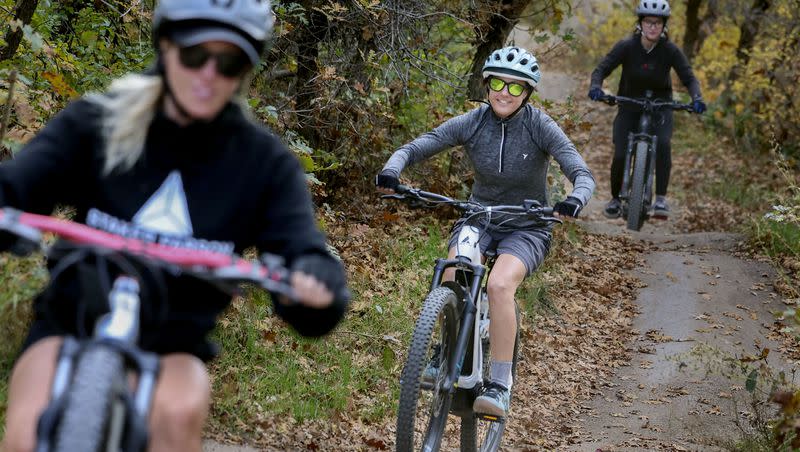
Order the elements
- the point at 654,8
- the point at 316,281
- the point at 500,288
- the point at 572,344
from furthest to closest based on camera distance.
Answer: the point at 654,8
the point at 572,344
the point at 500,288
the point at 316,281

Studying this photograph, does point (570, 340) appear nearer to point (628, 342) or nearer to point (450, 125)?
point (628, 342)

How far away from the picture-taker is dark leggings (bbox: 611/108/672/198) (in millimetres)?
11445

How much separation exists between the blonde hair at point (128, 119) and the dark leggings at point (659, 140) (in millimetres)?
9177

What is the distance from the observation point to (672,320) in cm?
923

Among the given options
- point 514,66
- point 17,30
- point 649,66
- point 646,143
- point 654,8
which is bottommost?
point 17,30

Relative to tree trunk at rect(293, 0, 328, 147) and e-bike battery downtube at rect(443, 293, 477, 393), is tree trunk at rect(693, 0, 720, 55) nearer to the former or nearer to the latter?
tree trunk at rect(293, 0, 328, 147)

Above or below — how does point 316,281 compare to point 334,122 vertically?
below

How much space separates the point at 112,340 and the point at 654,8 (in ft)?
31.7

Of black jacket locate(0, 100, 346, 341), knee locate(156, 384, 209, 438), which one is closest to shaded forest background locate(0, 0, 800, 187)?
black jacket locate(0, 100, 346, 341)


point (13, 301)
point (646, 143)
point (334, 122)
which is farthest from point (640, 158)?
point (13, 301)

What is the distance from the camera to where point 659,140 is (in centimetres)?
1144

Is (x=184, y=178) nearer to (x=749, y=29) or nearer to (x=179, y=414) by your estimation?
(x=179, y=414)

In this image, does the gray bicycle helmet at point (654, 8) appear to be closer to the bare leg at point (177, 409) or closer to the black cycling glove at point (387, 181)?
the black cycling glove at point (387, 181)

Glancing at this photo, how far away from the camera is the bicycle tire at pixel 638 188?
1120 cm
